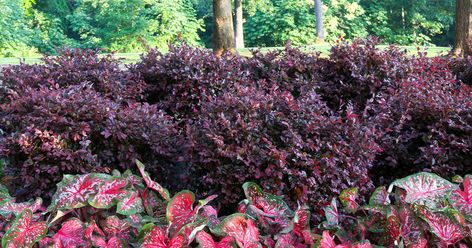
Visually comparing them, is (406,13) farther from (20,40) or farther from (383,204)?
(383,204)

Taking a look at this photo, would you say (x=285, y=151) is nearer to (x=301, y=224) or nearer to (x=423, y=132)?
(x=301, y=224)

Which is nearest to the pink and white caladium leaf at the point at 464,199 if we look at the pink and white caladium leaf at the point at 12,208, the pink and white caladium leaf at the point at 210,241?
the pink and white caladium leaf at the point at 210,241

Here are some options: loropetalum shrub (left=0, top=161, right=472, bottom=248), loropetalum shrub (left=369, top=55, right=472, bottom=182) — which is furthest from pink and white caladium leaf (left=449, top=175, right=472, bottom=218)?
loropetalum shrub (left=369, top=55, right=472, bottom=182)

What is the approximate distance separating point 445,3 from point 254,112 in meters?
22.1

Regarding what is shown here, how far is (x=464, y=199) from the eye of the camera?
2277 millimetres

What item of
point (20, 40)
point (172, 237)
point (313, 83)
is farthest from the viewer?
point (20, 40)

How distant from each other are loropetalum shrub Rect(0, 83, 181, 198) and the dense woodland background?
1526cm

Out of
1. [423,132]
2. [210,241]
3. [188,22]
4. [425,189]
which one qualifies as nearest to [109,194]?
[210,241]

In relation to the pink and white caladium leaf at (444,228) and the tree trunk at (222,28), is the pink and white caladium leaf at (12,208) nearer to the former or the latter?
the pink and white caladium leaf at (444,228)

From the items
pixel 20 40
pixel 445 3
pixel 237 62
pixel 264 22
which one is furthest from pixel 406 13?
pixel 237 62

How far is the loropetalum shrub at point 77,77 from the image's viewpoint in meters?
4.07

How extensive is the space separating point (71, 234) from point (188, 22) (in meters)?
19.2

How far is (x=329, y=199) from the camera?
2834 millimetres

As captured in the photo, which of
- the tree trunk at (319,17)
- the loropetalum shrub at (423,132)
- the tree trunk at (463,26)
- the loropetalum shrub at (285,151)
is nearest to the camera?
the loropetalum shrub at (285,151)
